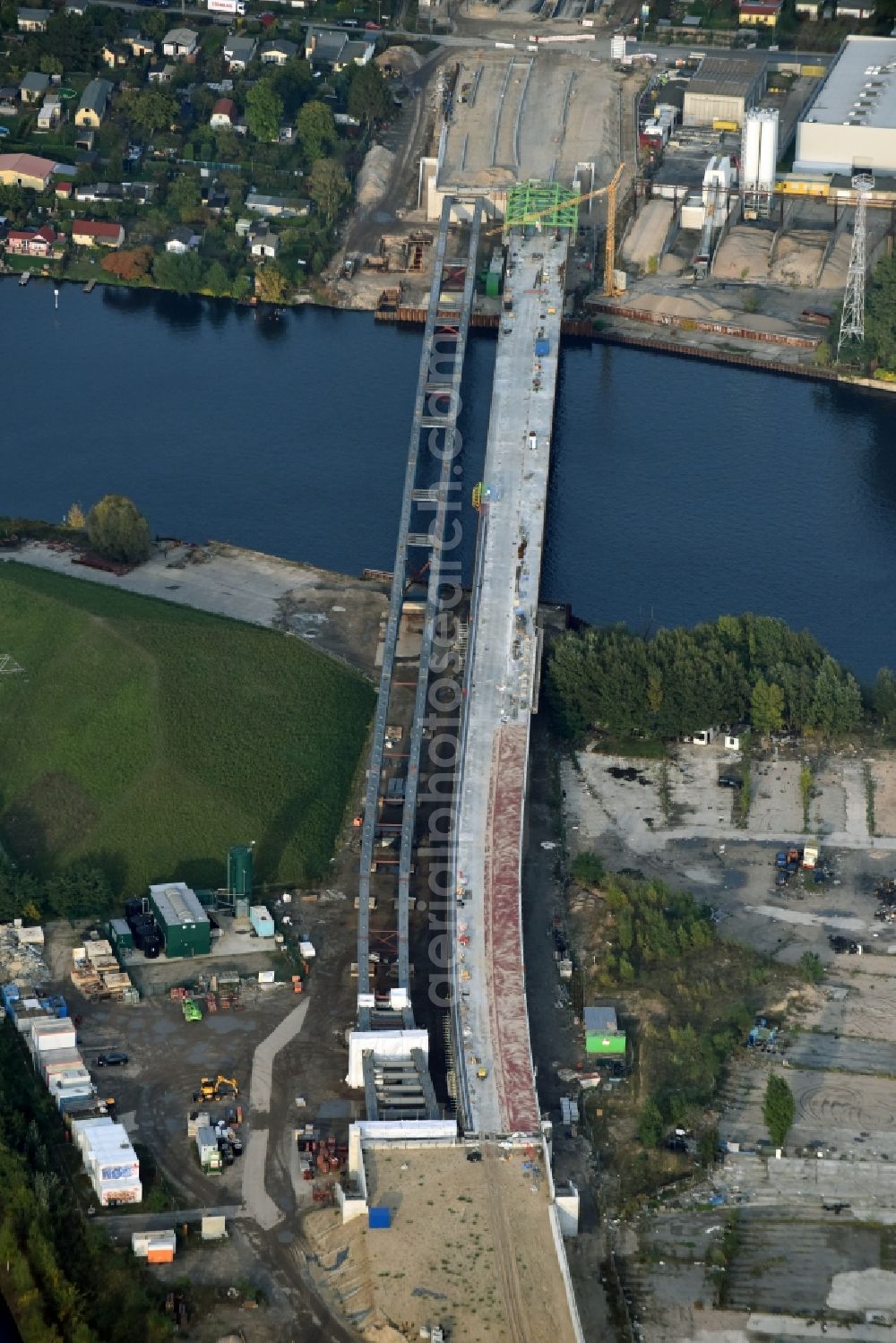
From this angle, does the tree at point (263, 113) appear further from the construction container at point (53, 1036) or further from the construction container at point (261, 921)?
the construction container at point (53, 1036)

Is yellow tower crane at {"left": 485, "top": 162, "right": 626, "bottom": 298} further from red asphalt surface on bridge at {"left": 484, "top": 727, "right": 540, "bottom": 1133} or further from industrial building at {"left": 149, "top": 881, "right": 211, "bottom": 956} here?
industrial building at {"left": 149, "top": 881, "right": 211, "bottom": 956}

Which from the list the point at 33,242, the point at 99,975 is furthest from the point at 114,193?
the point at 99,975

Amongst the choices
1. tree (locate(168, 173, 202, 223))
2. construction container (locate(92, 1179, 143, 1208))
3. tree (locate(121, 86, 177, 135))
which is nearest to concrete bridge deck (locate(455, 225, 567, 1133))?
construction container (locate(92, 1179, 143, 1208))

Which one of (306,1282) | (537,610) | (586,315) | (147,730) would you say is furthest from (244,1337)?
(586,315)

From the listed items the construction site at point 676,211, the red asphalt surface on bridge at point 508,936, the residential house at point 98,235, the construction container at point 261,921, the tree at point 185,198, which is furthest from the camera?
the tree at point 185,198

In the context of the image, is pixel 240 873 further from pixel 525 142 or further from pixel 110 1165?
pixel 525 142

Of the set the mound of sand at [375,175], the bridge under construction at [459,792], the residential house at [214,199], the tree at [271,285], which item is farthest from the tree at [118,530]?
the mound of sand at [375,175]
